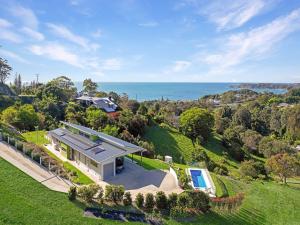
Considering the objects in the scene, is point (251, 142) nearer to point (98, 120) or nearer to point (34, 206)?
point (98, 120)

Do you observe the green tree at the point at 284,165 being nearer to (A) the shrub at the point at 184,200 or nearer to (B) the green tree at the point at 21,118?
(A) the shrub at the point at 184,200

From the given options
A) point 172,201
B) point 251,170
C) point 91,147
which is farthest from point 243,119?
point 172,201

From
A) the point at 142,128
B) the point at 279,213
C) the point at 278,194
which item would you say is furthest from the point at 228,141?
the point at 279,213

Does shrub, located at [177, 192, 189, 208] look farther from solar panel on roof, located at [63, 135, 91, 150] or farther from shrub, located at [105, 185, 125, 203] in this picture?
solar panel on roof, located at [63, 135, 91, 150]


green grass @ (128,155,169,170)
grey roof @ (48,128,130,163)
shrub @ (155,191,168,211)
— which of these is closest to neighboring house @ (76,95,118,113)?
grey roof @ (48,128,130,163)

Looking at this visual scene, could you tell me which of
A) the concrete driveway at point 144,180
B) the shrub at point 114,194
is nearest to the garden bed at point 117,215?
the shrub at point 114,194

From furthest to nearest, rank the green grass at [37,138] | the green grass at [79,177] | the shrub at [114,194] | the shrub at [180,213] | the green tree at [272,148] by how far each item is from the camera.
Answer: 1. the green tree at [272,148]
2. the green grass at [37,138]
3. the green grass at [79,177]
4. the shrub at [114,194]
5. the shrub at [180,213]
